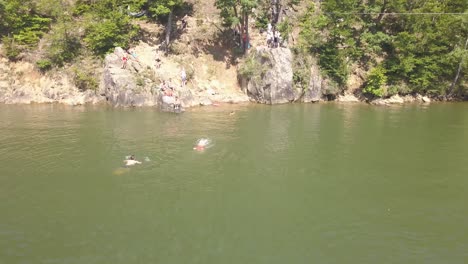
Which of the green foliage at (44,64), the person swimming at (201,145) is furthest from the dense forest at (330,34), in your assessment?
the person swimming at (201,145)

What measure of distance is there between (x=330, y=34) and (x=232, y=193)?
119 ft

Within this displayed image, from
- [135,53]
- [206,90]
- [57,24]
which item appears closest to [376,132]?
[206,90]

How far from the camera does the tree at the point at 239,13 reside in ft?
152

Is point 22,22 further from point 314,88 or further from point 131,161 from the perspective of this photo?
point 314,88

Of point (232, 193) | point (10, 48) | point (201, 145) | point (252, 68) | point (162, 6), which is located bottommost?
point (232, 193)

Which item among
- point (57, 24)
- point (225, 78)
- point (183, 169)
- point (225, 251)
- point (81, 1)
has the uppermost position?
point (81, 1)

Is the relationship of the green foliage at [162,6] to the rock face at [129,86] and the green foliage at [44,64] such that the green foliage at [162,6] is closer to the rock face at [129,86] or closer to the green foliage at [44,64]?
the rock face at [129,86]

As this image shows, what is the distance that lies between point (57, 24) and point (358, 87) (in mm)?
37600

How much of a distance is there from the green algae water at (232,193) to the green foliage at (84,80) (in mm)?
10853

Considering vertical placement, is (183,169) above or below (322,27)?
below

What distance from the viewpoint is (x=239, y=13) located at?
49625mm

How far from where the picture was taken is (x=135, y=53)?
154 feet

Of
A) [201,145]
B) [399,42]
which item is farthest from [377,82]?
[201,145]

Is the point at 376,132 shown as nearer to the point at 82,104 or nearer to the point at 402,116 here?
the point at 402,116
